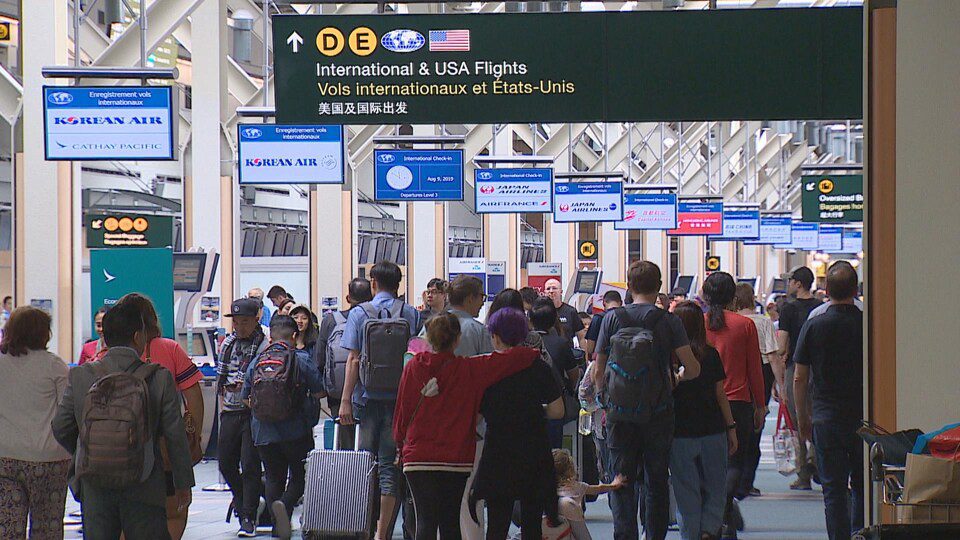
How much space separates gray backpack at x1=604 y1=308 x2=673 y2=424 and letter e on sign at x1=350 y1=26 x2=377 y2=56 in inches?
114

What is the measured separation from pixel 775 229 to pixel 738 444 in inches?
1286

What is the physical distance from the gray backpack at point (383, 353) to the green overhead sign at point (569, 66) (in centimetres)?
148

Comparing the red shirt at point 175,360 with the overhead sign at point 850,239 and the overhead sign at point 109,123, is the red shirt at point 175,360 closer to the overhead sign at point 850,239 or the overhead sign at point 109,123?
the overhead sign at point 109,123

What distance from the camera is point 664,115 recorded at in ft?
28.1

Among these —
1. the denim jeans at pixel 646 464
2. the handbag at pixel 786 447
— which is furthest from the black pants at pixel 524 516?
the handbag at pixel 786 447

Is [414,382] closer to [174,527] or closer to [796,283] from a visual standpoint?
[174,527]

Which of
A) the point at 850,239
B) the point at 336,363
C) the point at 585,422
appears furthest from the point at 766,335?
the point at 850,239

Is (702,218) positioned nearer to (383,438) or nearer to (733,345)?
(733,345)

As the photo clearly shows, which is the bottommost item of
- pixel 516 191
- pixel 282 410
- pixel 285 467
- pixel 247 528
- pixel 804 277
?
pixel 247 528

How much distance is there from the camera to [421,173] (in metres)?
19.2

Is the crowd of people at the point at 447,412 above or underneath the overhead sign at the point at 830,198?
underneath

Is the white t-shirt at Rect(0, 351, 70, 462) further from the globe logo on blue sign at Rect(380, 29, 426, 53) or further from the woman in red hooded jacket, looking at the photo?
the globe logo on blue sign at Rect(380, 29, 426, 53)

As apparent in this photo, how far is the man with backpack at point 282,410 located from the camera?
8398 mm

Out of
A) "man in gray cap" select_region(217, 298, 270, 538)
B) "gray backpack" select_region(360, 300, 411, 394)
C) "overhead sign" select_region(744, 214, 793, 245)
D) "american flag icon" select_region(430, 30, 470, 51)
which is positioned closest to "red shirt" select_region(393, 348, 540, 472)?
"gray backpack" select_region(360, 300, 411, 394)
